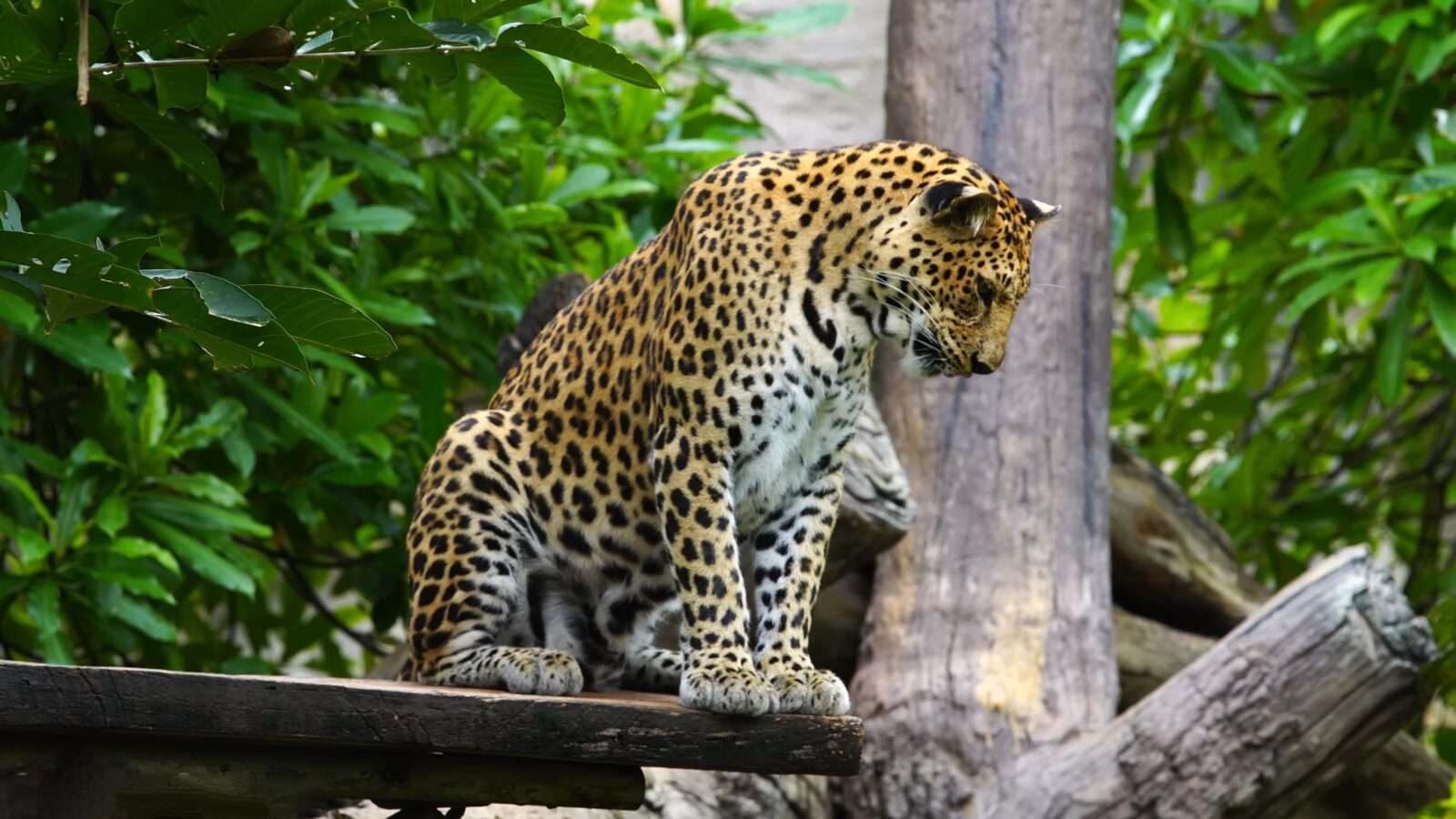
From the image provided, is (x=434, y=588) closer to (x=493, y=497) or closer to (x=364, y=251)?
(x=493, y=497)

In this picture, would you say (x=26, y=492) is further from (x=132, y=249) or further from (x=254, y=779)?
(x=132, y=249)

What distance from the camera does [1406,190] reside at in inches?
267

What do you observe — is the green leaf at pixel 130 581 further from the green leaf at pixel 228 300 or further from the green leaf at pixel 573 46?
the green leaf at pixel 573 46

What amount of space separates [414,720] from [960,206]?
164 cm

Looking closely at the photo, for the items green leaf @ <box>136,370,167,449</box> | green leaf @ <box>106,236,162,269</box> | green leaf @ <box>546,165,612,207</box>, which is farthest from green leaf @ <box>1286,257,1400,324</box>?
green leaf @ <box>106,236,162,269</box>

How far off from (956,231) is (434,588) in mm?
1534

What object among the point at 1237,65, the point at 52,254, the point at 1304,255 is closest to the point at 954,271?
the point at 52,254

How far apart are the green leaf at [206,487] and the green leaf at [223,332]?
2.86 m

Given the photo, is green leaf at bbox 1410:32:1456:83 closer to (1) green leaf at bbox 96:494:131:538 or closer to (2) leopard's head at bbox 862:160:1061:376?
(2) leopard's head at bbox 862:160:1061:376

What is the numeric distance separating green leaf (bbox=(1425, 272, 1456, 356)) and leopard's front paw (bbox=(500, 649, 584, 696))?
4415 mm

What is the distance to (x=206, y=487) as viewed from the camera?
554cm

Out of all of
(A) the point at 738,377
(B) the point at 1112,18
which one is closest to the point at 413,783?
(A) the point at 738,377

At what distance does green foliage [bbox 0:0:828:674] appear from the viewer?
18.1 feet

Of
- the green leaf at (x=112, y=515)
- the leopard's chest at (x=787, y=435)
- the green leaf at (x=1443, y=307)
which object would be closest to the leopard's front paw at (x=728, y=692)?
the leopard's chest at (x=787, y=435)
